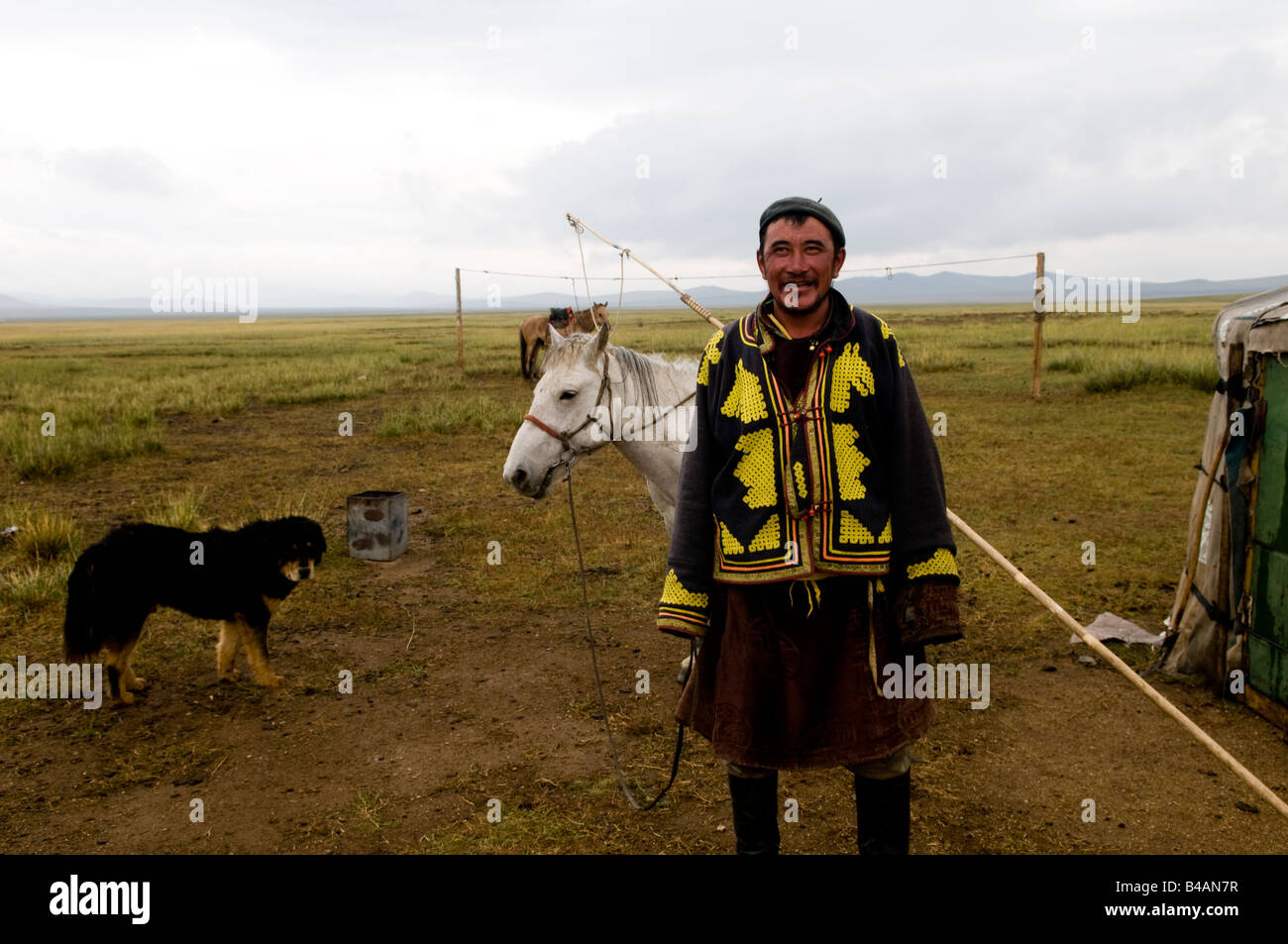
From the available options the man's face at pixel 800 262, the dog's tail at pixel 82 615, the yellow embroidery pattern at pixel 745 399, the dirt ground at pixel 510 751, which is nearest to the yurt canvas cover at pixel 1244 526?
the dirt ground at pixel 510 751

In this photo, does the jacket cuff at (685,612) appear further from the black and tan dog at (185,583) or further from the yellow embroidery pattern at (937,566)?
the black and tan dog at (185,583)

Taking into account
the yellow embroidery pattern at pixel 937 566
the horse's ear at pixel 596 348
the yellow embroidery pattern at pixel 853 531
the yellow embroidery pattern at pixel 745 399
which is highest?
the horse's ear at pixel 596 348

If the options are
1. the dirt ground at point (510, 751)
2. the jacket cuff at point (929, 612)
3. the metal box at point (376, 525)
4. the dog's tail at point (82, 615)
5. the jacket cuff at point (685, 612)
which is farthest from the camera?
the metal box at point (376, 525)

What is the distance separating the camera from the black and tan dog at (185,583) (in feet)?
14.8

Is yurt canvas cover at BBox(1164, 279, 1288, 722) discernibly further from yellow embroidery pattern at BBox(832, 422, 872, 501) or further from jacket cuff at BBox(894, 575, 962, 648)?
yellow embroidery pattern at BBox(832, 422, 872, 501)

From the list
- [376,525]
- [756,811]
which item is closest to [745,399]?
[756,811]

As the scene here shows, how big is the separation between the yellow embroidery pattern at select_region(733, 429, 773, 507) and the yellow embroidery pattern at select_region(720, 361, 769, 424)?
0.16 ft

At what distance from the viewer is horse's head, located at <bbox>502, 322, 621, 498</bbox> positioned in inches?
154

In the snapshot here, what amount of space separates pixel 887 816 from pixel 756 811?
0.36m

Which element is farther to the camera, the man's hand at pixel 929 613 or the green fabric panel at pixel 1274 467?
the green fabric panel at pixel 1274 467

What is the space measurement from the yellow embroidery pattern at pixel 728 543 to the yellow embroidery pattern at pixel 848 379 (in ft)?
1.41
